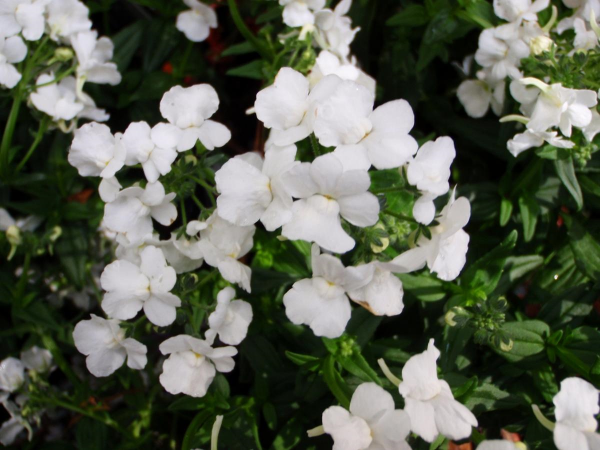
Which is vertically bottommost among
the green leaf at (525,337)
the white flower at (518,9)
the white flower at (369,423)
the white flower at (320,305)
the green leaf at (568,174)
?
the green leaf at (525,337)

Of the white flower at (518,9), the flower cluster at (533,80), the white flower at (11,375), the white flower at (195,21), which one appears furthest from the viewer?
the white flower at (195,21)

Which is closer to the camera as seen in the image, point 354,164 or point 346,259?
point 354,164

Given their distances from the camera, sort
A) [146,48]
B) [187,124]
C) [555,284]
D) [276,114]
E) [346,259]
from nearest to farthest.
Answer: [276,114], [187,124], [346,259], [555,284], [146,48]

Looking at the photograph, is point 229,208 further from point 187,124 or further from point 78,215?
point 78,215

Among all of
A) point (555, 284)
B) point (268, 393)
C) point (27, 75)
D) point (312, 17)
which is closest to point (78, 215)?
point (27, 75)

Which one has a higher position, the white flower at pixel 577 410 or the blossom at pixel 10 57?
the blossom at pixel 10 57

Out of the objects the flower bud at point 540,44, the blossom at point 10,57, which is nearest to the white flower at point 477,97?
the flower bud at point 540,44

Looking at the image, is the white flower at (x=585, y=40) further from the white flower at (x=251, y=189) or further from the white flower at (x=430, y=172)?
the white flower at (x=251, y=189)
